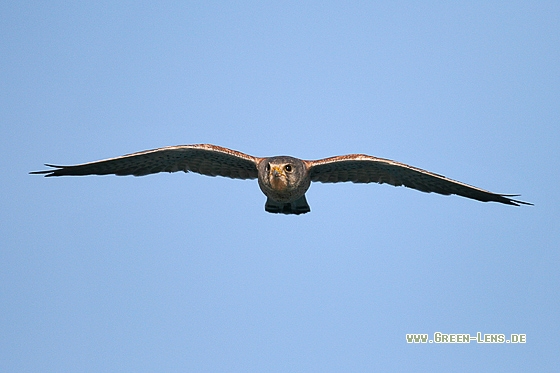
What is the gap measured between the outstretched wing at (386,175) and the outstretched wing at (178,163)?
1.54 meters

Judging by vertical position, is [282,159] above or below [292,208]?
above

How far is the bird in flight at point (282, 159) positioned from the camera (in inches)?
601

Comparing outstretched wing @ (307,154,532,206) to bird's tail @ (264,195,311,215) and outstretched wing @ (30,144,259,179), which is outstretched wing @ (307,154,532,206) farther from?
outstretched wing @ (30,144,259,179)

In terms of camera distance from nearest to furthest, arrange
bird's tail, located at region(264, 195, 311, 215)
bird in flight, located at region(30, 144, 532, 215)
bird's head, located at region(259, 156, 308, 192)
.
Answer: bird's head, located at region(259, 156, 308, 192)
bird in flight, located at region(30, 144, 532, 215)
bird's tail, located at region(264, 195, 311, 215)

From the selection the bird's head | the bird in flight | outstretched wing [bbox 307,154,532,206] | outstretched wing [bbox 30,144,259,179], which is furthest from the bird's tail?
the bird's head

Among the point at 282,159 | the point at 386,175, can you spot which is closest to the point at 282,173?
the point at 282,159

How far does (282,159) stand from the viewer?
1485cm

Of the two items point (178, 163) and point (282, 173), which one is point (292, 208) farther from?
point (178, 163)

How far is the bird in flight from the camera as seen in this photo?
1527 centimetres

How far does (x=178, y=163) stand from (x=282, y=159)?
275 cm

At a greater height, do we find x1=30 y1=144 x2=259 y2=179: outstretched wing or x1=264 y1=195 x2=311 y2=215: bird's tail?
x1=30 y1=144 x2=259 y2=179: outstretched wing

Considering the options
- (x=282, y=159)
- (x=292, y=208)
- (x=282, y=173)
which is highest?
(x=282, y=159)

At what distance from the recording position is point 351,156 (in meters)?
15.4

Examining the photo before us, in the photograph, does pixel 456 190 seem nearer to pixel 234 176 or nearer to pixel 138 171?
pixel 234 176
